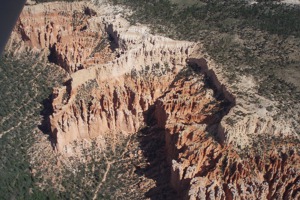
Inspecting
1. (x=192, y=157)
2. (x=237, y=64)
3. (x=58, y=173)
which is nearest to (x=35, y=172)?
(x=58, y=173)

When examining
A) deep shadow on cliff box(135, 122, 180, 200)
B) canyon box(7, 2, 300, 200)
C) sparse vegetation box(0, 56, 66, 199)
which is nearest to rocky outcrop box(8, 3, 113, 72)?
canyon box(7, 2, 300, 200)

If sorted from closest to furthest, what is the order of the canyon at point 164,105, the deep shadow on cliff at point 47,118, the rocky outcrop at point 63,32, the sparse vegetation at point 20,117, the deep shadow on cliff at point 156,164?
the canyon at point 164,105, the deep shadow on cliff at point 156,164, the sparse vegetation at point 20,117, the deep shadow on cliff at point 47,118, the rocky outcrop at point 63,32

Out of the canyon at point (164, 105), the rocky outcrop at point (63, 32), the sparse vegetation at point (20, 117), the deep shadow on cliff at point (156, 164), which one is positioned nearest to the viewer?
the canyon at point (164, 105)

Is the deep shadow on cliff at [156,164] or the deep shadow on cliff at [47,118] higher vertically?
the deep shadow on cliff at [47,118]

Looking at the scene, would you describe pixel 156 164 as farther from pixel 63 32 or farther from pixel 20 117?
pixel 63 32

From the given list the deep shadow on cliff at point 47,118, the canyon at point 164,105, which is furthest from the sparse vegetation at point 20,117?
the canyon at point 164,105

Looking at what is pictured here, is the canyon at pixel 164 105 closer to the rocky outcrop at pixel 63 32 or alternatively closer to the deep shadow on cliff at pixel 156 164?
the rocky outcrop at pixel 63 32

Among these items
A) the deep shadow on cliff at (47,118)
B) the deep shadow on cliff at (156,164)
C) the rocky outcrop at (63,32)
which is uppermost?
the rocky outcrop at (63,32)

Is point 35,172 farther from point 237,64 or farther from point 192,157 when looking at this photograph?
point 237,64
